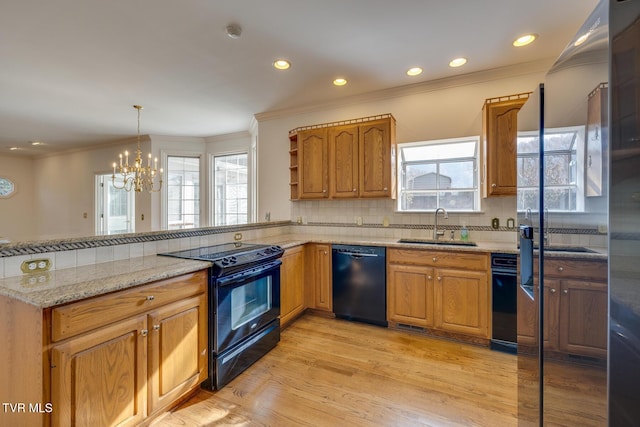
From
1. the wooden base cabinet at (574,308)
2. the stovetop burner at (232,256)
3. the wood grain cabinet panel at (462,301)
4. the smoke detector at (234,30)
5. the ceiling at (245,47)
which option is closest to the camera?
the wooden base cabinet at (574,308)

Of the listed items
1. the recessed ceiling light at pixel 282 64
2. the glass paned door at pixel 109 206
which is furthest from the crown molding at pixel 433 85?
the glass paned door at pixel 109 206

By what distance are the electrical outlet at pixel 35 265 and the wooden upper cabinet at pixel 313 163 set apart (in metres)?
2.47

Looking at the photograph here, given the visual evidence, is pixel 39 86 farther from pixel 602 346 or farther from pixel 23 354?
pixel 602 346

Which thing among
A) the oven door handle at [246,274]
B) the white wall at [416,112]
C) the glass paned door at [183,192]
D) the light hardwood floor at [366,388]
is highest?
the white wall at [416,112]

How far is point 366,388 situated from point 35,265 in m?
2.19

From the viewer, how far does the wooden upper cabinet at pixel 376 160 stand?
3105 mm

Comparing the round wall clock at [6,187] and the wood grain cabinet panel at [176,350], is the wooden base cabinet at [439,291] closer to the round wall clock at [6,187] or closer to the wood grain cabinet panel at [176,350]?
the wood grain cabinet panel at [176,350]

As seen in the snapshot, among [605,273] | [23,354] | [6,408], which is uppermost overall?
[605,273]

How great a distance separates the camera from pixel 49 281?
4.53ft

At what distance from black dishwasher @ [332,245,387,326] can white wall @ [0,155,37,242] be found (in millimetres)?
8386

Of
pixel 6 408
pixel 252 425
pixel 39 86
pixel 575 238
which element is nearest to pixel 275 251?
pixel 252 425

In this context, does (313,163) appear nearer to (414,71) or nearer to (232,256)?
(414,71)

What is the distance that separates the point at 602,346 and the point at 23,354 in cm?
211

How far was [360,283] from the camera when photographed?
2.94 meters
